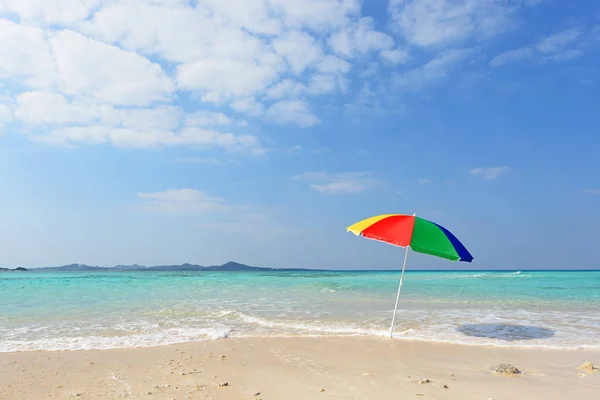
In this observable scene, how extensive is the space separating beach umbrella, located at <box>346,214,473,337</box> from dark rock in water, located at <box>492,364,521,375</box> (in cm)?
249

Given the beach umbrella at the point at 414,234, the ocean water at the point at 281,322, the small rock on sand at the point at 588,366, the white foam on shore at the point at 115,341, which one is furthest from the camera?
the ocean water at the point at 281,322

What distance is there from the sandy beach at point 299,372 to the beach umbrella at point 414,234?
199 centimetres

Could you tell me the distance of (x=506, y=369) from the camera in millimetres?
6246

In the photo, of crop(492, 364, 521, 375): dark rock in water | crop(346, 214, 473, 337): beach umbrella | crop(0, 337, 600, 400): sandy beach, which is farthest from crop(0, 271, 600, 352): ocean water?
crop(492, 364, 521, 375): dark rock in water

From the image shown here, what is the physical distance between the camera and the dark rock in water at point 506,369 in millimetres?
6191

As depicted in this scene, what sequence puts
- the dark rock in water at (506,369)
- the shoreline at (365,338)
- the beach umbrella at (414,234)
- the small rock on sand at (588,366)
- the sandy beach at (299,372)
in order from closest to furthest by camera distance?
1. the sandy beach at (299,372)
2. the dark rock in water at (506,369)
3. the small rock on sand at (588,366)
4. the shoreline at (365,338)
5. the beach umbrella at (414,234)

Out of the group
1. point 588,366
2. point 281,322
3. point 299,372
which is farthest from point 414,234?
point 281,322

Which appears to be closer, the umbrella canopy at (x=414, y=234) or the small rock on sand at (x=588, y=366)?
the small rock on sand at (x=588, y=366)

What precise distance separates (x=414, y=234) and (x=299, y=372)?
388 centimetres

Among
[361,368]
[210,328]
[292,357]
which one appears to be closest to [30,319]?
[210,328]

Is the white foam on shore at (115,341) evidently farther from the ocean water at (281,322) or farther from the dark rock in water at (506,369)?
the dark rock in water at (506,369)

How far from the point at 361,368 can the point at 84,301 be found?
45.9ft

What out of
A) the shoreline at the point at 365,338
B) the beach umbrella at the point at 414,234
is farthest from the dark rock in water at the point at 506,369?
the beach umbrella at the point at 414,234

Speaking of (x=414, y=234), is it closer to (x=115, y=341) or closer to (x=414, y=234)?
(x=414, y=234)
